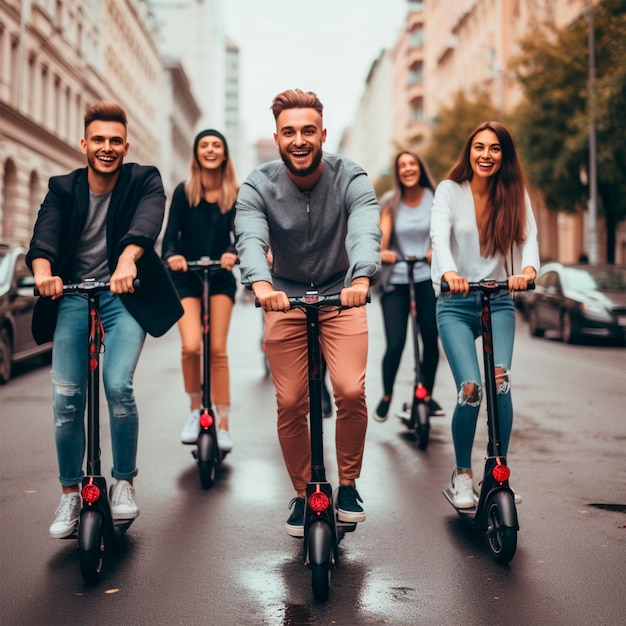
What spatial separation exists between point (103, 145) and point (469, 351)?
2.00 m

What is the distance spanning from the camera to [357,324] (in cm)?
420

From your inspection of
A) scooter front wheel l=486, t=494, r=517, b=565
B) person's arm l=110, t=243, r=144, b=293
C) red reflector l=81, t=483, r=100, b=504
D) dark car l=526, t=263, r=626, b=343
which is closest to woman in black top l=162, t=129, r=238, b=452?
person's arm l=110, t=243, r=144, b=293

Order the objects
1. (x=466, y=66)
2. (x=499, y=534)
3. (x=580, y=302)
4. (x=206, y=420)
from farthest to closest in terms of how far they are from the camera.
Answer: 1. (x=466, y=66)
2. (x=580, y=302)
3. (x=206, y=420)
4. (x=499, y=534)

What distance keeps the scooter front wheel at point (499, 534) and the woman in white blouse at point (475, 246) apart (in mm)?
444

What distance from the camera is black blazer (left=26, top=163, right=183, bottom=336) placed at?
14.3 feet

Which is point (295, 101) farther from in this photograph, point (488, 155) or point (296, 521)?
point (296, 521)

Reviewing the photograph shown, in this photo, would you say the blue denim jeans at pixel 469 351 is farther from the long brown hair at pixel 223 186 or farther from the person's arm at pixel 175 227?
the person's arm at pixel 175 227

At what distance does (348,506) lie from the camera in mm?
4230

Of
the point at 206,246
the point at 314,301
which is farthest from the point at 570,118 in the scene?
the point at 314,301

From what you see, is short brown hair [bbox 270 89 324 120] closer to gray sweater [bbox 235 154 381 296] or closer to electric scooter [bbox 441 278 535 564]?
Result: gray sweater [bbox 235 154 381 296]

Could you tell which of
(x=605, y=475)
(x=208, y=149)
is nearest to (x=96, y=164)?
(x=208, y=149)

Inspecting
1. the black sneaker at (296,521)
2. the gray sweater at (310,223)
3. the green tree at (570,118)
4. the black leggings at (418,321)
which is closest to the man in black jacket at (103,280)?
the gray sweater at (310,223)

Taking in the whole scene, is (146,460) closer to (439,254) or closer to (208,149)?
(208,149)

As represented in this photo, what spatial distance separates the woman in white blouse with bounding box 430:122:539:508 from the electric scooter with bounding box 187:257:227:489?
5.16 feet
